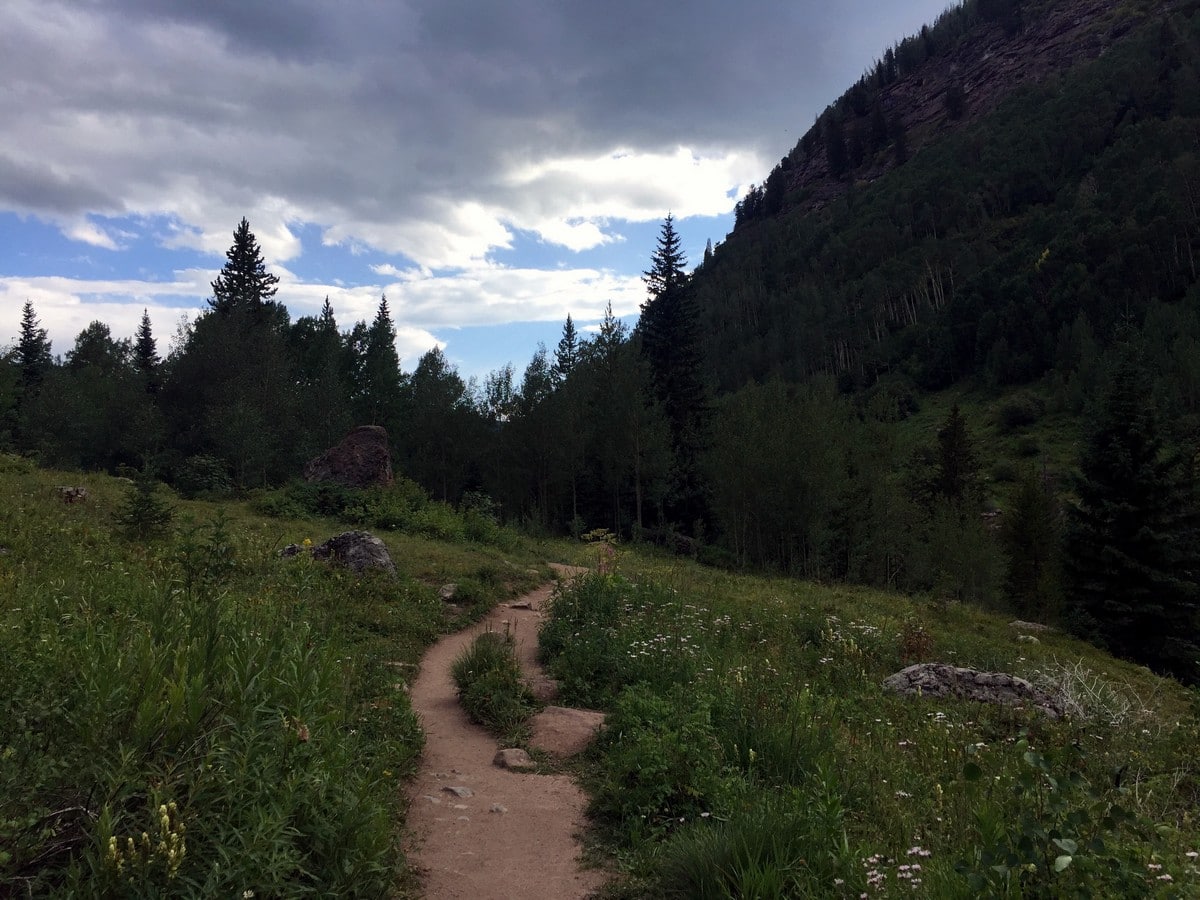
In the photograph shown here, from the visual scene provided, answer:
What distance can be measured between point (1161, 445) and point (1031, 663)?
52.1 ft

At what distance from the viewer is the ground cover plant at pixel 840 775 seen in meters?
2.61

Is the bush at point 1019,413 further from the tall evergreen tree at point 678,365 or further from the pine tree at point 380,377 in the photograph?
→ the pine tree at point 380,377

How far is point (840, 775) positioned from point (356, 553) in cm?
817

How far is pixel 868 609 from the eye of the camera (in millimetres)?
15117

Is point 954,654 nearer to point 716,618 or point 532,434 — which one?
point 716,618

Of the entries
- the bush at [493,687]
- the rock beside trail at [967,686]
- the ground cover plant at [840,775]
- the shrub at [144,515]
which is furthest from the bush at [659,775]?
the shrub at [144,515]

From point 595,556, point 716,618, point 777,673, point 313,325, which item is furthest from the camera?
point 313,325

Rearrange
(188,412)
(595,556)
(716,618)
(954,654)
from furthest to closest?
(188,412) < (595,556) < (954,654) < (716,618)

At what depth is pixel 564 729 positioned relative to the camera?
19.2 ft

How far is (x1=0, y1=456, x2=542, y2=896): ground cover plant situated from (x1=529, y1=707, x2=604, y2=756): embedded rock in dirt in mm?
1051

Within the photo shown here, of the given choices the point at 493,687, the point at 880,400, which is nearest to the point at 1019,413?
the point at 880,400

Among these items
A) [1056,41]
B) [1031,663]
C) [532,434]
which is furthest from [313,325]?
[1056,41]

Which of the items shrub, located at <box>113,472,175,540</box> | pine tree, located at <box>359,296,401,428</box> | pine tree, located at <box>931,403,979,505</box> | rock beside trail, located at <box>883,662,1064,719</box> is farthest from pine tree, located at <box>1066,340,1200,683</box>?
pine tree, located at <box>359,296,401,428</box>

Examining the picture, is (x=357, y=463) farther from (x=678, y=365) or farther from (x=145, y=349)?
(x=145, y=349)
